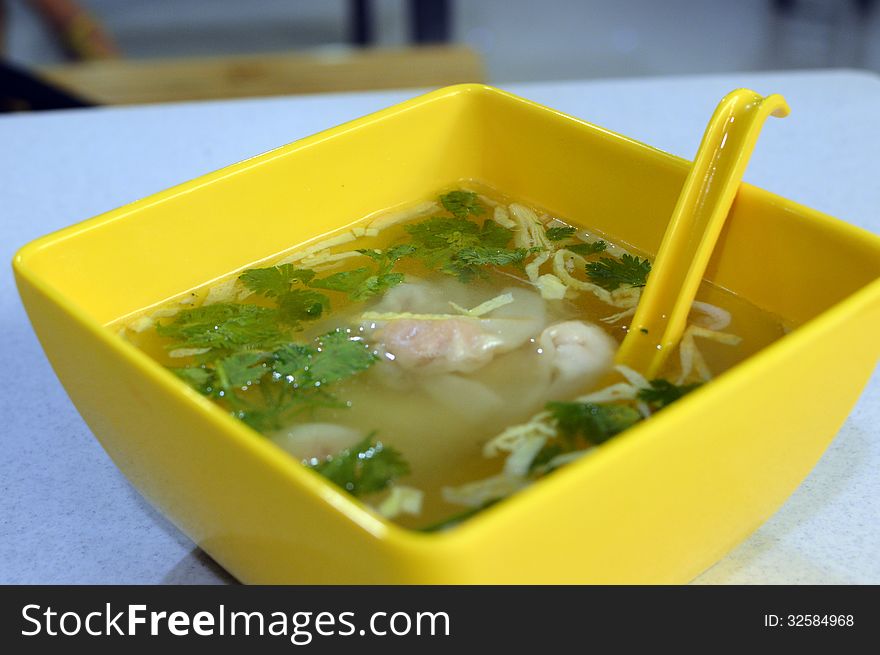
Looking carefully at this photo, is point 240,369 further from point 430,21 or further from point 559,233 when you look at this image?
point 430,21

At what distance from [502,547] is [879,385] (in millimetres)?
600

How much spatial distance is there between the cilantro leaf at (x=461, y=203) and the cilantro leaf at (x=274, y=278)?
0.57ft

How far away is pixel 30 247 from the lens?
2.73ft

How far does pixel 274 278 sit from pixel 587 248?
11.3 inches

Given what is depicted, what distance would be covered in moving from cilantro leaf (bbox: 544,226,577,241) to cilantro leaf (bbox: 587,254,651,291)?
6cm

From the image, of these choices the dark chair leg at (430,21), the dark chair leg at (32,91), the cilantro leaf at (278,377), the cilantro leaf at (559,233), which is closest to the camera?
the cilantro leaf at (278,377)

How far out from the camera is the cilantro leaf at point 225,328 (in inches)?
34.7

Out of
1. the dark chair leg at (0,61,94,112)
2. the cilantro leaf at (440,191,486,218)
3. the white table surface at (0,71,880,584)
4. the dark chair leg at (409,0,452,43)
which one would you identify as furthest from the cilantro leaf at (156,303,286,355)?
the dark chair leg at (409,0,452,43)

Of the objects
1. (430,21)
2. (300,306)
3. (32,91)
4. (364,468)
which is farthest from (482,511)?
(430,21)

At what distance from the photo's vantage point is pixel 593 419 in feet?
2.44

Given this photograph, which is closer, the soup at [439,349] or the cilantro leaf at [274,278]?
the soup at [439,349]

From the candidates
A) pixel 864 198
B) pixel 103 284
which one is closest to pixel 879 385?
pixel 864 198

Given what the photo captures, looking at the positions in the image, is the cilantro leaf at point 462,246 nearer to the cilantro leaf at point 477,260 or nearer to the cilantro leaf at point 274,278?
the cilantro leaf at point 477,260

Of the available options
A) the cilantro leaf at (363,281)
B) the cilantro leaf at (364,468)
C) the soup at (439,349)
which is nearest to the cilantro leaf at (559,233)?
the soup at (439,349)
